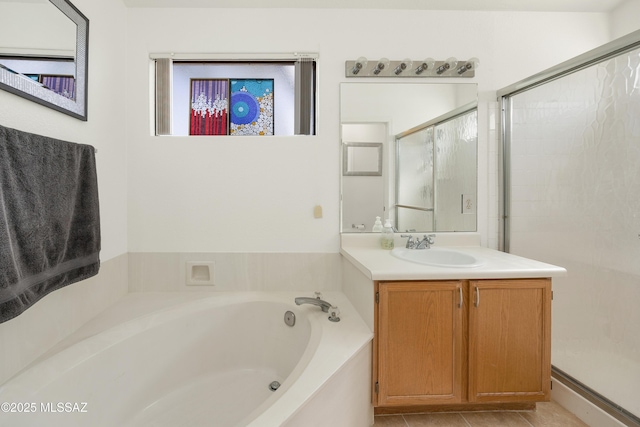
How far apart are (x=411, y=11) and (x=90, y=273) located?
2.38 meters

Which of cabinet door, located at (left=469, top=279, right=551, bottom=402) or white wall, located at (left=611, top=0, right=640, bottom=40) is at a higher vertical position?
white wall, located at (left=611, top=0, right=640, bottom=40)

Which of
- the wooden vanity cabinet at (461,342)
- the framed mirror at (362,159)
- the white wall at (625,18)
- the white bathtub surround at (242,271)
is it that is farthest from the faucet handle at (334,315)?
the white wall at (625,18)

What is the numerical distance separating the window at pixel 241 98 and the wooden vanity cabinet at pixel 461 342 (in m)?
1.23

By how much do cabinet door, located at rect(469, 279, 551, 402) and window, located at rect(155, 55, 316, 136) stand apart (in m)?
1.40

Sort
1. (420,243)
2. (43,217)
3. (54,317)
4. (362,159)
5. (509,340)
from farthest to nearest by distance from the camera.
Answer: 1. (362,159)
2. (420,243)
3. (509,340)
4. (54,317)
5. (43,217)

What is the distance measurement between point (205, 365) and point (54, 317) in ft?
2.41

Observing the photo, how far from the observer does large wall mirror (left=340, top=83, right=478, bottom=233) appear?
1947 millimetres

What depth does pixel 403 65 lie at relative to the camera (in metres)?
1.92

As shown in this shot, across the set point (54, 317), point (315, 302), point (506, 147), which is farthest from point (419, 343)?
point (54, 317)

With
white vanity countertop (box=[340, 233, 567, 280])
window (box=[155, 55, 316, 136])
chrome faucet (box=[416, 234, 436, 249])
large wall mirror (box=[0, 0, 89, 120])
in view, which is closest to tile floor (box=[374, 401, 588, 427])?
white vanity countertop (box=[340, 233, 567, 280])

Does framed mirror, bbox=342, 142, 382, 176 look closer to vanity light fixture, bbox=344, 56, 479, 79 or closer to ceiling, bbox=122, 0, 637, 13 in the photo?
vanity light fixture, bbox=344, 56, 479, 79

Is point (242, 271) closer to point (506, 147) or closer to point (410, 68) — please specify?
point (410, 68)

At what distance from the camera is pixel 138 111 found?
1925 millimetres

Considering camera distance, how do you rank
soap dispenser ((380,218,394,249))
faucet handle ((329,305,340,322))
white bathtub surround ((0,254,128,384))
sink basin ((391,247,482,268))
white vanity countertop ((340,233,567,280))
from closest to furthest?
Result: white bathtub surround ((0,254,128,384)), white vanity countertop ((340,233,567,280)), faucet handle ((329,305,340,322)), sink basin ((391,247,482,268)), soap dispenser ((380,218,394,249))
